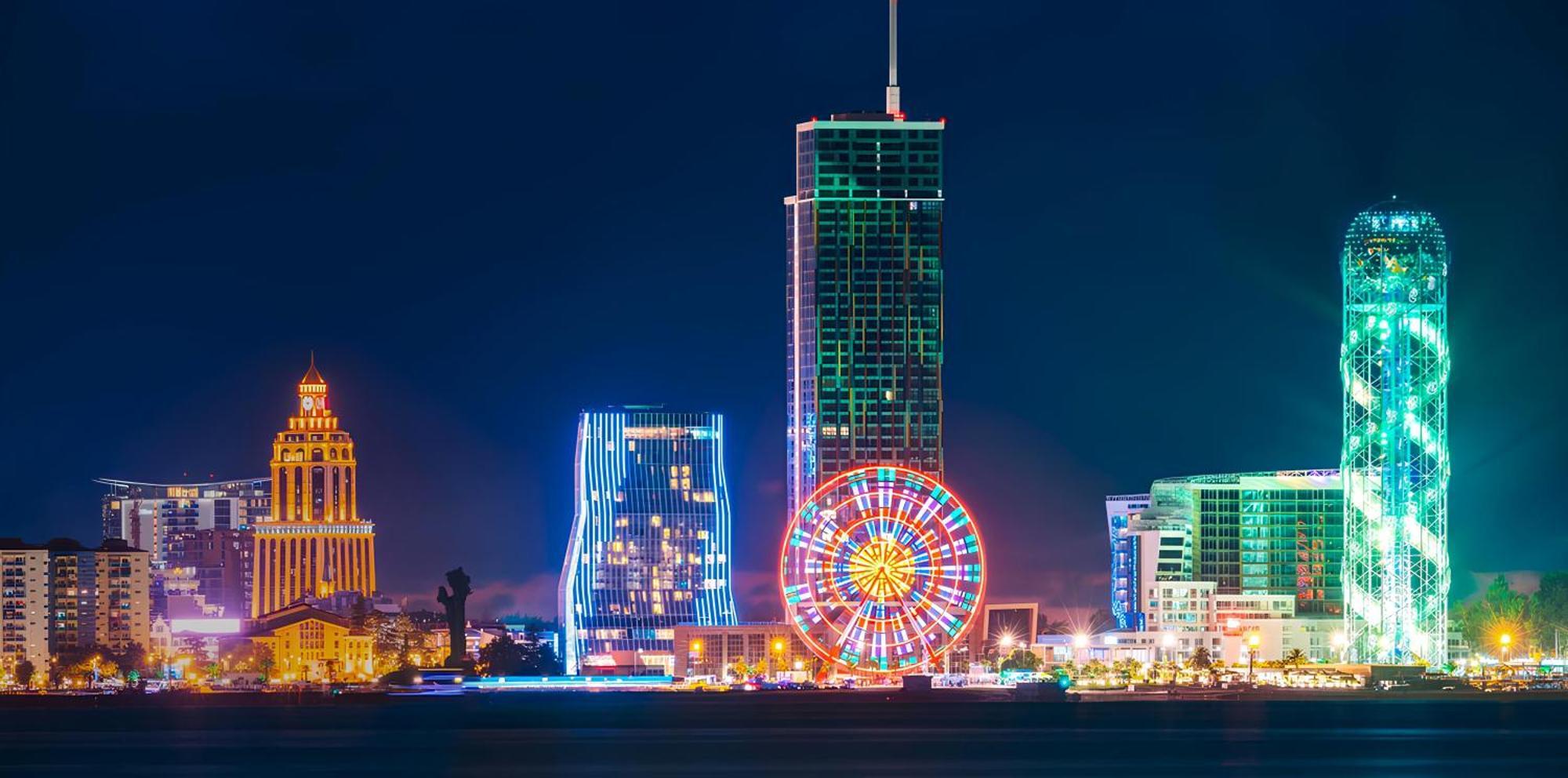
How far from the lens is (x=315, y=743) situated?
186 metres

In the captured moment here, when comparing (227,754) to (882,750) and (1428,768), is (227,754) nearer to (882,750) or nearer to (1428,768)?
(882,750)

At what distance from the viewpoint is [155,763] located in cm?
16575

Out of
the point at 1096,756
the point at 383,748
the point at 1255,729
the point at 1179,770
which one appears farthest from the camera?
the point at 1255,729

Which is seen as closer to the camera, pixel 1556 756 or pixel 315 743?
pixel 1556 756

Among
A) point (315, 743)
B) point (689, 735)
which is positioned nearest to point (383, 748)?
point (315, 743)

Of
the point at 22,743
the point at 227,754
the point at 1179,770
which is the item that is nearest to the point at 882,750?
the point at 1179,770

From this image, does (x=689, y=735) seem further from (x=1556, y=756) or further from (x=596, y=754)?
(x=1556, y=756)

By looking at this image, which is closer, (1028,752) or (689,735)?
(1028,752)

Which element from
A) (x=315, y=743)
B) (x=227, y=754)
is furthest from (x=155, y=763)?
(x=315, y=743)

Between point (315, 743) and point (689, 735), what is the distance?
72.2 feet

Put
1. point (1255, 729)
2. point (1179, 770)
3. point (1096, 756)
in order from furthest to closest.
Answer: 1. point (1255, 729)
2. point (1096, 756)
3. point (1179, 770)

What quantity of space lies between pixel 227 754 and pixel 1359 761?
59462mm

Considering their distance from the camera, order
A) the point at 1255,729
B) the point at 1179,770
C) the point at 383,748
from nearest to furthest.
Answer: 1. the point at 1179,770
2. the point at 383,748
3. the point at 1255,729

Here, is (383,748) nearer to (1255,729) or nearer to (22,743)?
(22,743)
